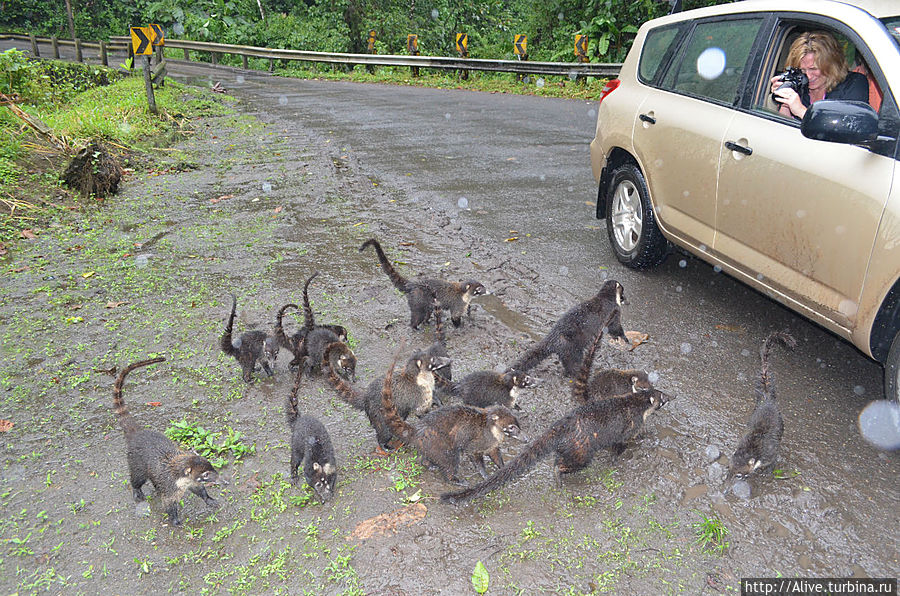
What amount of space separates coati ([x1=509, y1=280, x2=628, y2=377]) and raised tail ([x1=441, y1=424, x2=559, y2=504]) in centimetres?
105

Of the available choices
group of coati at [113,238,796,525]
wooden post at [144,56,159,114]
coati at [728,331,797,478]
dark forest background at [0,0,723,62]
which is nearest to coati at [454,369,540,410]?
group of coati at [113,238,796,525]

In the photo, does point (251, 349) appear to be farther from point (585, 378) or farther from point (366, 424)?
point (585, 378)

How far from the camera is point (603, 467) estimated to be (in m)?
3.71

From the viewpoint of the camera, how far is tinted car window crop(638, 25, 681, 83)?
5.89m

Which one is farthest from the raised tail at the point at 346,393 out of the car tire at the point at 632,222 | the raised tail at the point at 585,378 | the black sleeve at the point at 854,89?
the black sleeve at the point at 854,89

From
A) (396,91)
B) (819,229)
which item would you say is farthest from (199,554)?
(396,91)

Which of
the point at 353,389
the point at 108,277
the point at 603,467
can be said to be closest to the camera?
the point at 603,467

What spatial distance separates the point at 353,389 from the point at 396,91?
18.3 metres

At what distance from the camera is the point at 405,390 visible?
4039mm

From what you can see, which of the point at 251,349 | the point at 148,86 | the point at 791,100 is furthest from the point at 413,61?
the point at 251,349

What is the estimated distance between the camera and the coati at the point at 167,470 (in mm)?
3318

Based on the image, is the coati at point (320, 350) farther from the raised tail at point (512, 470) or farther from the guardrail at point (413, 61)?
the guardrail at point (413, 61)

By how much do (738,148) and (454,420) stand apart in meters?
2.77

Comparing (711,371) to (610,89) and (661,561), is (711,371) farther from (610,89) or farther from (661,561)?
(610,89)
